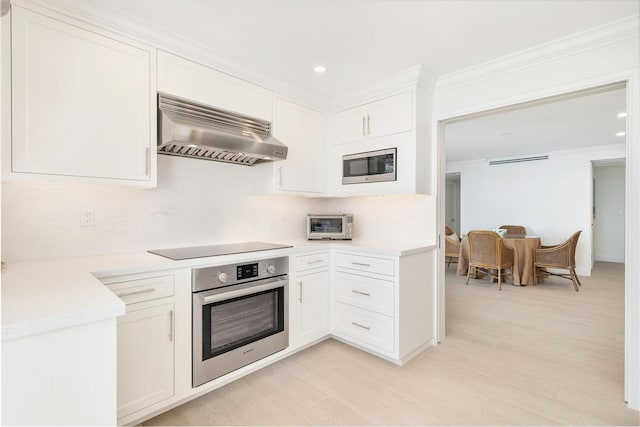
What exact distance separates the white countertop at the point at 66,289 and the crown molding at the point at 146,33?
1.35 metres

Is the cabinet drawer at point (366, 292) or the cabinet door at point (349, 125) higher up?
the cabinet door at point (349, 125)

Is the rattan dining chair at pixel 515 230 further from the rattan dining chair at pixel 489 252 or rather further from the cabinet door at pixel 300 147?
the cabinet door at pixel 300 147

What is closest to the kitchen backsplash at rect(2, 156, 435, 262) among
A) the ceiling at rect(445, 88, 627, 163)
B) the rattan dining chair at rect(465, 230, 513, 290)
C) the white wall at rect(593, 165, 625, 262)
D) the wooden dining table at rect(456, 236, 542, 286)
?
the ceiling at rect(445, 88, 627, 163)

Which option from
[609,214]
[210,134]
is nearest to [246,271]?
[210,134]

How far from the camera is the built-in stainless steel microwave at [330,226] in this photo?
10.0 ft

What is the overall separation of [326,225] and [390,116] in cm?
119

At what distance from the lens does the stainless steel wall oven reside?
1.95m

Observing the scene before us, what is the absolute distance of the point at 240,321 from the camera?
2182 millimetres

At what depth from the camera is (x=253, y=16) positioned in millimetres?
1878

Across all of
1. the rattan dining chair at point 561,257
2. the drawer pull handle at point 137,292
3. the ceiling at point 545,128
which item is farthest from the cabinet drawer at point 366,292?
the rattan dining chair at point 561,257

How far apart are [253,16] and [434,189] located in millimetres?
1962

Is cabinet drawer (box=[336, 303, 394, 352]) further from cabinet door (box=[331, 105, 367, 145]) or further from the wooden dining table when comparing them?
the wooden dining table

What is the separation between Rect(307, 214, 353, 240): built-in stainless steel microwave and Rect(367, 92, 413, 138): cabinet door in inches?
33.2

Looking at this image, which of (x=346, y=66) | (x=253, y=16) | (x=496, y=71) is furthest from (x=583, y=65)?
(x=253, y=16)
